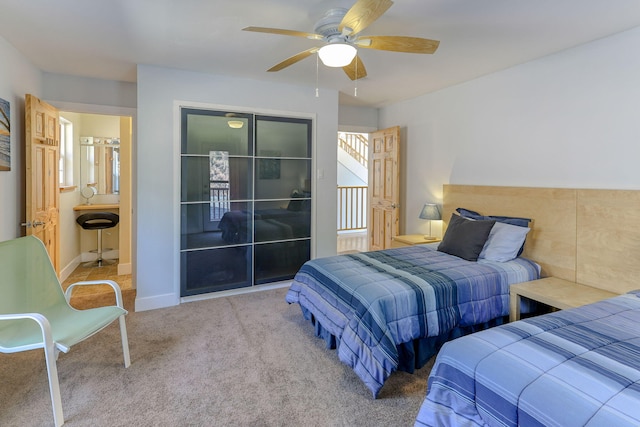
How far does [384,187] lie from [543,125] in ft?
7.47

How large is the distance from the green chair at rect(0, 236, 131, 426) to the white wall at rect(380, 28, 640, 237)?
370cm

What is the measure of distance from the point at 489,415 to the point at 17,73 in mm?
4313

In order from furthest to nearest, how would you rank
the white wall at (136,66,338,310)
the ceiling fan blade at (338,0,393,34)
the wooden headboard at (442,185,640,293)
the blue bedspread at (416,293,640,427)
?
the white wall at (136,66,338,310) → the wooden headboard at (442,185,640,293) → the ceiling fan blade at (338,0,393,34) → the blue bedspread at (416,293,640,427)

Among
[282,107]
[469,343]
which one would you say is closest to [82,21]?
[282,107]

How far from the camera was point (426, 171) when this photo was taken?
4.58 meters

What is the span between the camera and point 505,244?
10.0 ft

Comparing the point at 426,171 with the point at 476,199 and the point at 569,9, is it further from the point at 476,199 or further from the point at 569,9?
the point at 569,9

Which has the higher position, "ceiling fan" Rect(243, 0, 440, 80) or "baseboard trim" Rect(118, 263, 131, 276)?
"ceiling fan" Rect(243, 0, 440, 80)

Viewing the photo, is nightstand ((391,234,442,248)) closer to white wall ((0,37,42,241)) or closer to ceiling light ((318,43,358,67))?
ceiling light ((318,43,358,67))

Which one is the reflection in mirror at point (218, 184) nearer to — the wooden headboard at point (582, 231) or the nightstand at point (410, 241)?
the nightstand at point (410, 241)

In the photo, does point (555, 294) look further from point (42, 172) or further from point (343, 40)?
point (42, 172)

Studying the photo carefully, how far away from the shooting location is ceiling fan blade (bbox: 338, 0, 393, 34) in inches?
66.5

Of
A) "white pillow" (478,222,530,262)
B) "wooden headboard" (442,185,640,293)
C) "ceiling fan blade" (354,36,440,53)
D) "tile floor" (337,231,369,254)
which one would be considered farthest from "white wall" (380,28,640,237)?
"tile floor" (337,231,369,254)

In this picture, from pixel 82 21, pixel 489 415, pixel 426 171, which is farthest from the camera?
pixel 426 171
